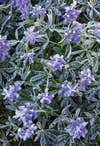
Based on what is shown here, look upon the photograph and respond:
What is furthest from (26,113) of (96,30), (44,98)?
(96,30)

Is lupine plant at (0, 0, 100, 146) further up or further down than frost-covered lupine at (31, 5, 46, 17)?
further down

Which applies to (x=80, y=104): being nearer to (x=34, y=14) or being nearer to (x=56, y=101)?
(x=56, y=101)

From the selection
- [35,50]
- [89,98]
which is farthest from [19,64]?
[89,98]

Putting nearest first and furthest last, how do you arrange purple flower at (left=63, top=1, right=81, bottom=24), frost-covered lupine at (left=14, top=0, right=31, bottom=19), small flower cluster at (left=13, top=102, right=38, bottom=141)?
small flower cluster at (left=13, top=102, right=38, bottom=141), purple flower at (left=63, top=1, right=81, bottom=24), frost-covered lupine at (left=14, top=0, right=31, bottom=19)

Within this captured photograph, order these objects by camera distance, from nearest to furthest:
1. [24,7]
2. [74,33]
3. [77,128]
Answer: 1. [77,128]
2. [74,33]
3. [24,7]

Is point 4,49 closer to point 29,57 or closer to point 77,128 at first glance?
point 29,57

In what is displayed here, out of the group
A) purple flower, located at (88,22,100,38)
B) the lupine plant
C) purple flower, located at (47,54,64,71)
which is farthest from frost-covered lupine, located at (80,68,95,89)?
purple flower, located at (88,22,100,38)

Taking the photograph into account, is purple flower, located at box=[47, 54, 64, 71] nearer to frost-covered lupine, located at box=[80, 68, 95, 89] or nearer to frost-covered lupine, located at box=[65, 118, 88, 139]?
frost-covered lupine, located at box=[80, 68, 95, 89]
